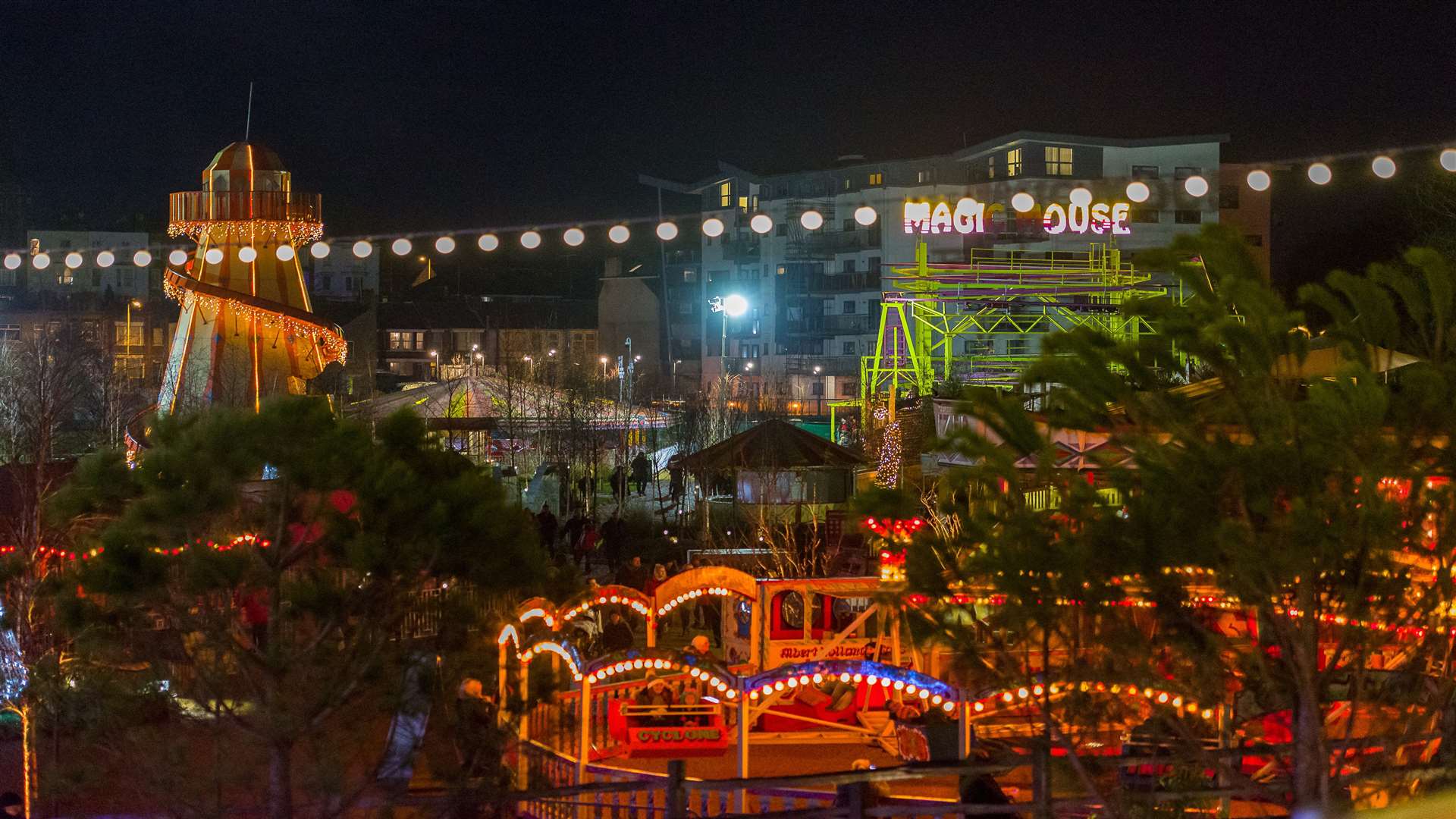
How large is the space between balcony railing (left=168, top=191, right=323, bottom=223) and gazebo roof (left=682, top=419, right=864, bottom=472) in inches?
377

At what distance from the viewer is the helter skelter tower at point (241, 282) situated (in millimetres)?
26719

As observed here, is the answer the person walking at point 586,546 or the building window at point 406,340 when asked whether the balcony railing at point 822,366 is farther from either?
the person walking at point 586,546

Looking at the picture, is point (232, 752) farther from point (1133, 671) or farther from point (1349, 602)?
point (1349, 602)

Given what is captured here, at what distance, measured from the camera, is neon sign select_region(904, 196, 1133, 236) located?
3781 centimetres

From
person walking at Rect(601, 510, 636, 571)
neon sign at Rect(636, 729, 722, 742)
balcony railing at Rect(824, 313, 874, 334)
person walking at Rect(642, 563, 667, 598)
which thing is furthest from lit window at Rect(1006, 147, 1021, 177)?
neon sign at Rect(636, 729, 722, 742)

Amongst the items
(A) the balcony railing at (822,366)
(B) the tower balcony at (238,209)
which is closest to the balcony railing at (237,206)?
(B) the tower balcony at (238,209)

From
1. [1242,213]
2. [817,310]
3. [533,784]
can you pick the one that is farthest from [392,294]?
[533,784]

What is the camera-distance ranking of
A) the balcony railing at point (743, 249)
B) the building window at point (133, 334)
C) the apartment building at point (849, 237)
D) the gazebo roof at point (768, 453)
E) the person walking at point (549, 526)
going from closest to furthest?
the gazebo roof at point (768, 453), the person walking at point (549, 526), the apartment building at point (849, 237), the balcony railing at point (743, 249), the building window at point (133, 334)

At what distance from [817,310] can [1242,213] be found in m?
15.2

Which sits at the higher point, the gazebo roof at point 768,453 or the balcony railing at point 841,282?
the balcony railing at point 841,282

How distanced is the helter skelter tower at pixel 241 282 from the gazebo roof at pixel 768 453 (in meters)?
8.88

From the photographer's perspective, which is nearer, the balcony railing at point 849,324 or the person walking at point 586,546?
the person walking at point 586,546

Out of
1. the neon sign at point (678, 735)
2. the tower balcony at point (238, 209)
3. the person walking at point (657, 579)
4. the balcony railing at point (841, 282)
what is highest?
the balcony railing at point (841, 282)

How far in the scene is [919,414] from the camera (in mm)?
26000
